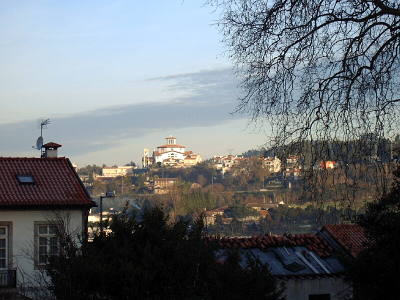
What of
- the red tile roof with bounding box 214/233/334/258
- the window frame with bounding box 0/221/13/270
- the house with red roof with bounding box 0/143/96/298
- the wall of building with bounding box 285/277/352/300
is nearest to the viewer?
the wall of building with bounding box 285/277/352/300

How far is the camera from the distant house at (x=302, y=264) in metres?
13.5

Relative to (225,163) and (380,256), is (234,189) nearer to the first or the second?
(225,163)

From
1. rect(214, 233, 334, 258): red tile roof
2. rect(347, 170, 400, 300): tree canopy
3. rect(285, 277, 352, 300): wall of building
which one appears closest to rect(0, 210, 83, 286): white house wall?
rect(214, 233, 334, 258): red tile roof

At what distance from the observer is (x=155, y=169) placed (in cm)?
17400

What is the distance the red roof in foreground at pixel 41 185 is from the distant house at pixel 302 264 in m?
4.41

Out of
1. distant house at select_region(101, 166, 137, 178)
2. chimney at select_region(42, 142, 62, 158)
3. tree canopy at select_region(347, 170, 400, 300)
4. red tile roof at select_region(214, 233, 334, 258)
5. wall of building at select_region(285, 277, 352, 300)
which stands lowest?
wall of building at select_region(285, 277, 352, 300)

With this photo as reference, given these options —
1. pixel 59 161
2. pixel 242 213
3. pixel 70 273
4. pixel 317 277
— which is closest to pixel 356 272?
Answer: pixel 70 273

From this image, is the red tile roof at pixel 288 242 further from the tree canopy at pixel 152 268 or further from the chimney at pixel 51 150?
the tree canopy at pixel 152 268

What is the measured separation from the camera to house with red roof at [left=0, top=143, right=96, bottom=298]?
14289 mm

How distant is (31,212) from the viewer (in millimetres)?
15062

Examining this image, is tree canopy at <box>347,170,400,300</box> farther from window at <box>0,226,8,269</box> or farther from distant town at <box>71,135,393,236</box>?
window at <box>0,226,8,269</box>

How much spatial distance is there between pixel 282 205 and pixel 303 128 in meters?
105

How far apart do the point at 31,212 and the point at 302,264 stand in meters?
7.07

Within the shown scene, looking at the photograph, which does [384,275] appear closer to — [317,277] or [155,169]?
[317,277]
